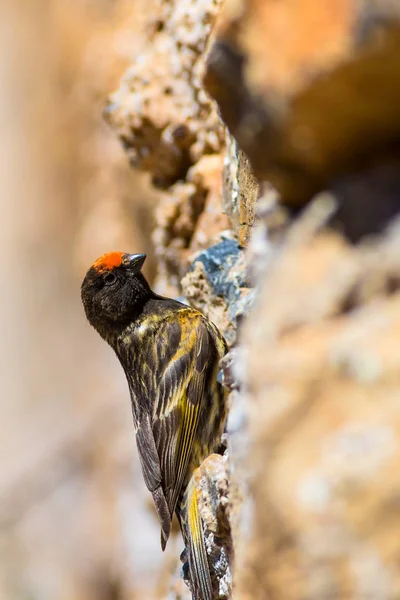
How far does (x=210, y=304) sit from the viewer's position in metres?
3.81

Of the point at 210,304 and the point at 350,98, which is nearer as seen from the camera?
the point at 350,98

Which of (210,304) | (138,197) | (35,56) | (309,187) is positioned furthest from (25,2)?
(309,187)

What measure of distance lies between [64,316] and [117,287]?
3.79 metres

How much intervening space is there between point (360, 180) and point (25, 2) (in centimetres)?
643

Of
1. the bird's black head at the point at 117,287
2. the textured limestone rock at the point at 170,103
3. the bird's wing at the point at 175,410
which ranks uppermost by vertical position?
the textured limestone rock at the point at 170,103

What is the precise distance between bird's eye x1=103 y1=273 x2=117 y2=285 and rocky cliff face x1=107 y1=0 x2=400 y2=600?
1.91 m

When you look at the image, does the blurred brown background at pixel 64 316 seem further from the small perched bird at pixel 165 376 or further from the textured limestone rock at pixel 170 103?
the small perched bird at pixel 165 376

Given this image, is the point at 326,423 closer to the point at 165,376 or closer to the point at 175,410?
the point at 175,410

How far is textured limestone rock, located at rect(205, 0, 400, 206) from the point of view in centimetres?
176

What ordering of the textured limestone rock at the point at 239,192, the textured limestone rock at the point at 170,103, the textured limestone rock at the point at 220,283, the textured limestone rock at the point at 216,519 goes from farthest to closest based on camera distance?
the textured limestone rock at the point at 170,103, the textured limestone rock at the point at 220,283, the textured limestone rock at the point at 239,192, the textured limestone rock at the point at 216,519

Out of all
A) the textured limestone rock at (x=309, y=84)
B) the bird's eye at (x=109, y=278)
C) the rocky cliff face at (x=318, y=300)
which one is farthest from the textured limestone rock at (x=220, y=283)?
the textured limestone rock at (x=309, y=84)

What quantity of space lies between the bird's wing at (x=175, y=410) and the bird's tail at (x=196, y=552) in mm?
136

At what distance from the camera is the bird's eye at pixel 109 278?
4.10 meters

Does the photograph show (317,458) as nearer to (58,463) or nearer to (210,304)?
(210,304)
